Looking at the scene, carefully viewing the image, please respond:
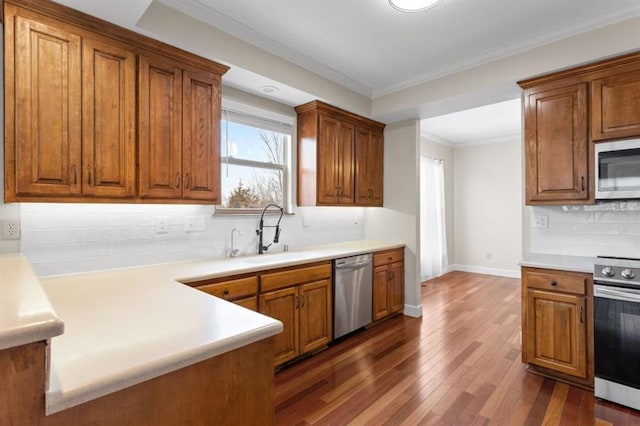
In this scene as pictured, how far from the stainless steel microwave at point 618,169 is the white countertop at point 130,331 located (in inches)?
111

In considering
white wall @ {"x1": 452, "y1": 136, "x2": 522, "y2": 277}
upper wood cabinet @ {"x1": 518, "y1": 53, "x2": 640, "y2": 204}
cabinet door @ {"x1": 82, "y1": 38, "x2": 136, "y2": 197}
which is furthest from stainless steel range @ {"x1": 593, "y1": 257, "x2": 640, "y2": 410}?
white wall @ {"x1": 452, "y1": 136, "x2": 522, "y2": 277}

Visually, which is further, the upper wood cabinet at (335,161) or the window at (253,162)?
the upper wood cabinet at (335,161)

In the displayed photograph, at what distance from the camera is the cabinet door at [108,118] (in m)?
1.97

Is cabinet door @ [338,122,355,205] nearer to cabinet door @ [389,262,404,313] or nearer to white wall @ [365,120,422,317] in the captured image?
white wall @ [365,120,422,317]

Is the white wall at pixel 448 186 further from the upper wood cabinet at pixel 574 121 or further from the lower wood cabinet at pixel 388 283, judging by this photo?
the upper wood cabinet at pixel 574 121

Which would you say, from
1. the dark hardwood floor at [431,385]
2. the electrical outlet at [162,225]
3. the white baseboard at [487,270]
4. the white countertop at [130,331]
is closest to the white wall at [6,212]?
the white countertop at [130,331]

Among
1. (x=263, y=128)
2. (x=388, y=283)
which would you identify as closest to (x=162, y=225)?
(x=263, y=128)

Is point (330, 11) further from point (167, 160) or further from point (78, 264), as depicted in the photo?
point (78, 264)

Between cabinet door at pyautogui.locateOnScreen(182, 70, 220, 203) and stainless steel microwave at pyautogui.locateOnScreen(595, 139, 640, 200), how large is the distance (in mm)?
3035

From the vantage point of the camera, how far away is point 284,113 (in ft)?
11.5

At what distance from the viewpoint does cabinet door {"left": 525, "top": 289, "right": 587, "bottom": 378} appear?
2484mm

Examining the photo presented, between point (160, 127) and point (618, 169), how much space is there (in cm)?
346

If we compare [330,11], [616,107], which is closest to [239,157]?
[330,11]

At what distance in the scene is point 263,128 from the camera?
334 cm
